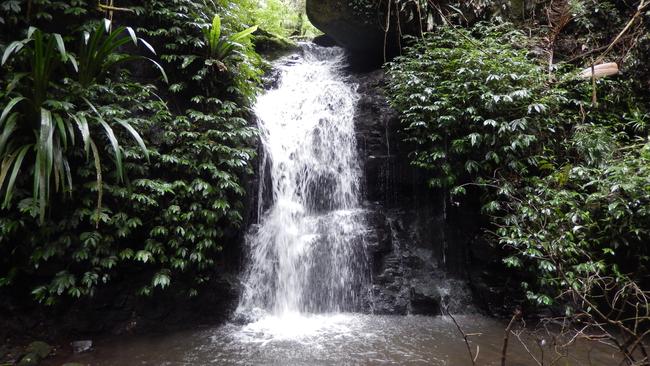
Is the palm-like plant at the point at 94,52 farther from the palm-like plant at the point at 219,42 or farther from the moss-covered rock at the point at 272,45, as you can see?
the moss-covered rock at the point at 272,45

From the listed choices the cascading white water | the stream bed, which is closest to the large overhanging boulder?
the cascading white water

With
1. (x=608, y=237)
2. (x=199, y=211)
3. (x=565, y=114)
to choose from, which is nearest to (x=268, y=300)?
(x=199, y=211)

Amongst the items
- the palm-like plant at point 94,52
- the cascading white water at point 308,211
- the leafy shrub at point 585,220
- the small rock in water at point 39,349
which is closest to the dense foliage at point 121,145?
the palm-like plant at point 94,52

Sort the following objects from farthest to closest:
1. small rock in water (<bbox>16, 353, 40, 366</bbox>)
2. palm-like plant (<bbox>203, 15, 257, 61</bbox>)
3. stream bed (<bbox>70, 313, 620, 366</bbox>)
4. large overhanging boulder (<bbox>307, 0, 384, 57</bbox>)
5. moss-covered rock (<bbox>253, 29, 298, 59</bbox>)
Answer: moss-covered rock (<bbox>253, 29, 298, 59</bbox>)
large overhanging boulder (<bbox>307, 0, 384, 57</bbox>)
palm-like plant (<bbox>203, 15, 257, 61</bbox>)
stream bed (<bbox>70, 313, 620, 366</bbox>)
small rock in water (<bbox>16, 353, 40, 366</bbox>)

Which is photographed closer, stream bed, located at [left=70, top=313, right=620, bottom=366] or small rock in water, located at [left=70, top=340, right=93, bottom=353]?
stream bed, located at [left=70, top=313, right=620, bottom=366]

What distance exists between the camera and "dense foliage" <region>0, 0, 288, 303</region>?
11.2 ft

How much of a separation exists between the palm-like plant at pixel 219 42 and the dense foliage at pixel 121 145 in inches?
0.6

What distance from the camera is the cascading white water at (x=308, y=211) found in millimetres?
5098

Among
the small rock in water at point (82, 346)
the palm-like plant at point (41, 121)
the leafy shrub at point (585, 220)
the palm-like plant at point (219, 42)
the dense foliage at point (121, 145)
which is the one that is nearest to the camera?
the palm-like plant at point (41, 121)

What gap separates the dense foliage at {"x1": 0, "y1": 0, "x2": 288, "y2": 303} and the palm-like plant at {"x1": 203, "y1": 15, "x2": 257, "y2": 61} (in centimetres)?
2

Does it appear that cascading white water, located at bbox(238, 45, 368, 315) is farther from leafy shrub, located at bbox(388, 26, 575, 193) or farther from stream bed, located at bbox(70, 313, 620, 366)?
leafy shrub, located at bbox(388, 26, 575, 193)

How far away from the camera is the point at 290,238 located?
212 inches

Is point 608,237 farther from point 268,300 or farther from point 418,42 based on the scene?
point 268,300

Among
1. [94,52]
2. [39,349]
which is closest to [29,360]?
[39,349]
